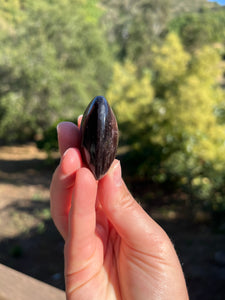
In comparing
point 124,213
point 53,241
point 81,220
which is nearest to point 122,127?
point 53,241

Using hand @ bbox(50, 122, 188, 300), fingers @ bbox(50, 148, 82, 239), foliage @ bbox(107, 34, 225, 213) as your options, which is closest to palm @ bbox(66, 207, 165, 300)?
hand @ bbox(50, 122, 188, 300)

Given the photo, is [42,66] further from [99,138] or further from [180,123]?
[99,138]

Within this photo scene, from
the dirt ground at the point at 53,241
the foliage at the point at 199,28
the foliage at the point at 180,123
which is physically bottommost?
the dirt ground at the point at 53,241

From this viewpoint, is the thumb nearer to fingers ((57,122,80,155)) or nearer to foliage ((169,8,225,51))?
fingers ((57,122,80,155))

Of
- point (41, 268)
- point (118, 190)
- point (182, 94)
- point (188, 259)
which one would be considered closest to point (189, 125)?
point (182, 94)

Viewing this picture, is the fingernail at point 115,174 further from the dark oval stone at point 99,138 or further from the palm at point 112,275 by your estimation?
the palm at point 112,275

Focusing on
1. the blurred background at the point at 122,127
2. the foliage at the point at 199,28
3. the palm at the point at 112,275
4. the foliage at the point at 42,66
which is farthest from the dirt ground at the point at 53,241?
the foliage at the point at 199,28
